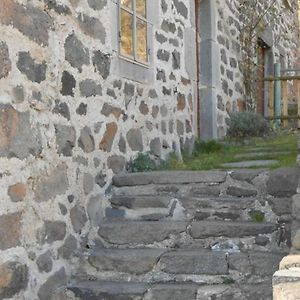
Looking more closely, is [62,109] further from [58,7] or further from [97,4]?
[97,4]

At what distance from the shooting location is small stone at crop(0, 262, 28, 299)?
2.79 m

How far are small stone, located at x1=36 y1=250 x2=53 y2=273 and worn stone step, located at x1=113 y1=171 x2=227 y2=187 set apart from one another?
950mm

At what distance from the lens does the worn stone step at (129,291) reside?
3059 millimetres

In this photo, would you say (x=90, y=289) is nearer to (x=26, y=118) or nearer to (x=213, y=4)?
(x=26, y=118)

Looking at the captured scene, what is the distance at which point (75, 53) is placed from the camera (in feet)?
11.7

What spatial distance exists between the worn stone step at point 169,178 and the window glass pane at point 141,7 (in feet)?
4.76

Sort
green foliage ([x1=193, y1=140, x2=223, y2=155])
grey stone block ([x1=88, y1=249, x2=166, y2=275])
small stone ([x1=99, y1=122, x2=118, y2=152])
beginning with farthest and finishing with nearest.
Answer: green foliage ([x1=193, y1=140, x2=223, y2=155])
small stone ([x1=99, y1=122, x2=118, y2=152])
grey stone block ([x1=88, y1=249, x2=166, y2=275])

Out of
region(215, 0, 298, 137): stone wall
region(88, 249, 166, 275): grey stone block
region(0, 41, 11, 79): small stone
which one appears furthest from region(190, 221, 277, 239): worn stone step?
region(215, 0, 298, 137): stone wall

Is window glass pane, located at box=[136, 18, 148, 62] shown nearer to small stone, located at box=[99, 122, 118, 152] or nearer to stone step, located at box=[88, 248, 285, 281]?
small stone, located at box=[99, 122, 118, 152]

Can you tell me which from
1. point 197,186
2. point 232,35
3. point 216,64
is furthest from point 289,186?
point 232,35

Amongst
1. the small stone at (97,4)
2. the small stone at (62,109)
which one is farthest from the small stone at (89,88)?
the small stone at (97,4)

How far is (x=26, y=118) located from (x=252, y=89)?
203 inches

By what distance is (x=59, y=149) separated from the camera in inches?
132

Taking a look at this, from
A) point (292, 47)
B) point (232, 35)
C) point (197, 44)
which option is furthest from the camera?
point (292, 47)
